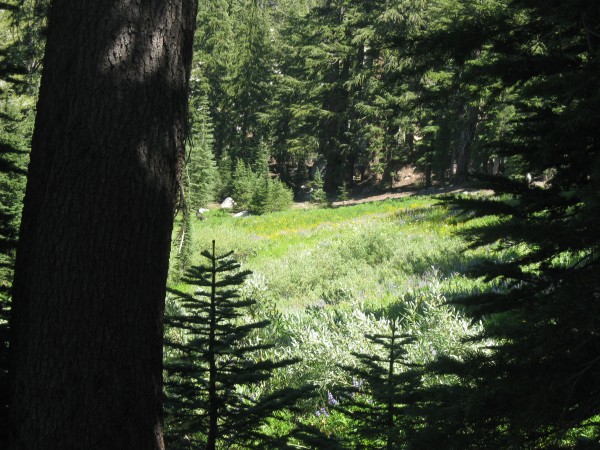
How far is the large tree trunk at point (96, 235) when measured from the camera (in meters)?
2.26

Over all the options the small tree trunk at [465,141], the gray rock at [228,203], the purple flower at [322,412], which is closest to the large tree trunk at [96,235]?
the purple flower at [322,412]

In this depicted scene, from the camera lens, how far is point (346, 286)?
973 cm

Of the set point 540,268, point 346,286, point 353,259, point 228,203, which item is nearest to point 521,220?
point 540,268

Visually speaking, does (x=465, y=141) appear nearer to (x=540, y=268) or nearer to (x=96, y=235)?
(x=540, y=268)

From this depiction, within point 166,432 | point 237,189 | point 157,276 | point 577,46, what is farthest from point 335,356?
point 237,189

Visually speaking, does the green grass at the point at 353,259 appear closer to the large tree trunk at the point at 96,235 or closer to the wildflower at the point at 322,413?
the wildflower at the point at 322,413

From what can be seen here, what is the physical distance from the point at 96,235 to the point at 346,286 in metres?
7.69

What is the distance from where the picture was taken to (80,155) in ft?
7.63

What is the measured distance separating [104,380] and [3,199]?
34.1ft

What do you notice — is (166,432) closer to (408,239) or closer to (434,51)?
(434,51)

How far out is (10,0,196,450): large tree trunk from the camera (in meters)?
2.26

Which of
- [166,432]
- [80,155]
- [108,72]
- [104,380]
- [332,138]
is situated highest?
[332,138]

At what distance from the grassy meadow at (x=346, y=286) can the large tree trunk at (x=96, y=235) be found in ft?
A: 4.73

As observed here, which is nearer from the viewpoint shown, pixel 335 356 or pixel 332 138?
pixel 335 356
